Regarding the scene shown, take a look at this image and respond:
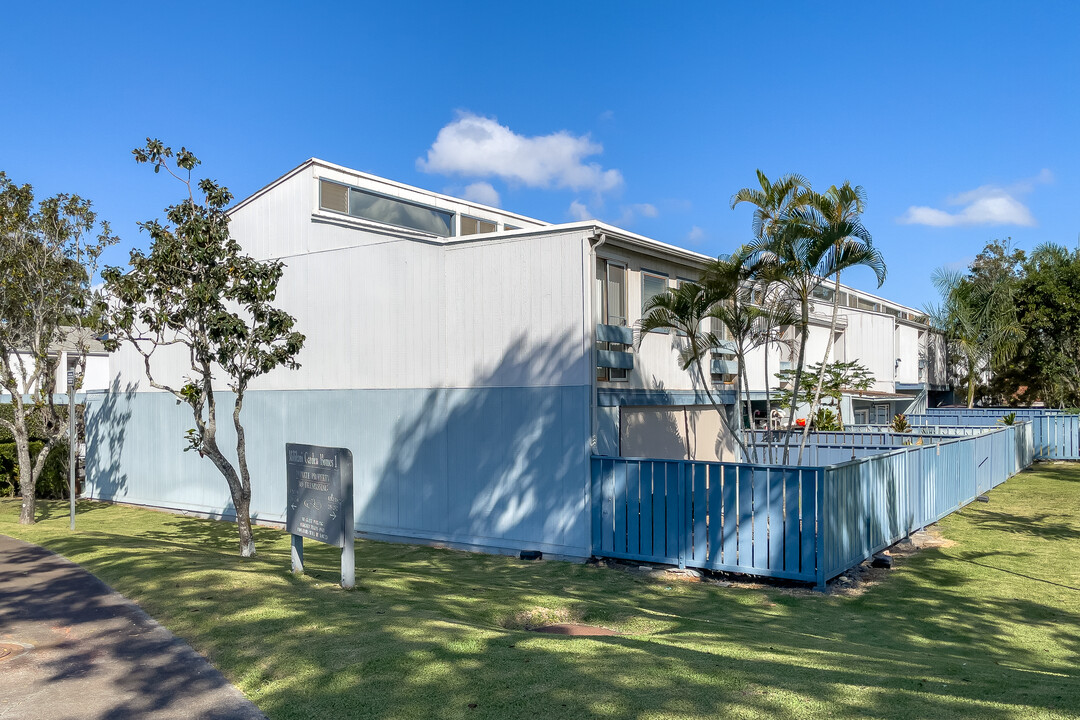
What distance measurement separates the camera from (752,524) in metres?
11.9

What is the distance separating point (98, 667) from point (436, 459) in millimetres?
8895

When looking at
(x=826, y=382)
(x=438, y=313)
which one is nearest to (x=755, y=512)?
(x=438, y=313)

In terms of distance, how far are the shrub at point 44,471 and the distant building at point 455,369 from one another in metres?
5.34

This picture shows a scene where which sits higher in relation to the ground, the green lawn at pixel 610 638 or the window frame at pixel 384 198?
the window frame at pixel 384 198

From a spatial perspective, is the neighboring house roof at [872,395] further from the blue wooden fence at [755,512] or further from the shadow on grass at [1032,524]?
the blue wooden fence at [755,512]

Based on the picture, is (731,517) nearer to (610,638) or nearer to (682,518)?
(682,518)

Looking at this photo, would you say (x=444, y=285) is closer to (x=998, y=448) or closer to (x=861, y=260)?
(x=861, y=260)

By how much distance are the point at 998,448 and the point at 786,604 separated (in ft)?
47.2

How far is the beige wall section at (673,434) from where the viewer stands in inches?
628

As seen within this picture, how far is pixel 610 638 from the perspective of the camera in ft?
25.3

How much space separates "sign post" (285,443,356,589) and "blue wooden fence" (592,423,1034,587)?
15.4 feet

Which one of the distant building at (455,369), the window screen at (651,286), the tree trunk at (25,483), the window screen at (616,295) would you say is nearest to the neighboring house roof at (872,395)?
the distant building at (455,369)

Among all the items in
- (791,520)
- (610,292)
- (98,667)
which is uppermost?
(610,292)

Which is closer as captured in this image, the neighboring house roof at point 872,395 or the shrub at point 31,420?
the shrub at point 31,420
